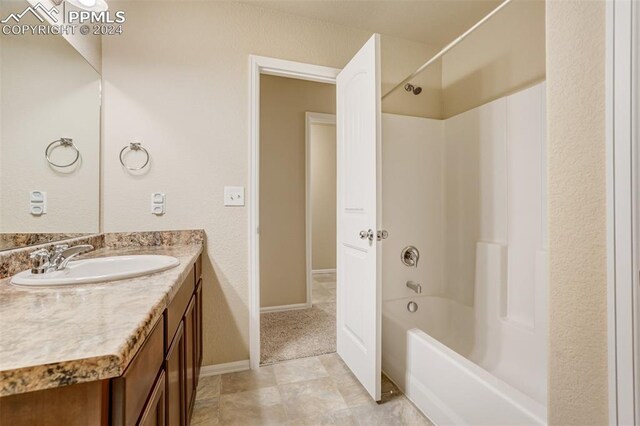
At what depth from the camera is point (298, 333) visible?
248 cm

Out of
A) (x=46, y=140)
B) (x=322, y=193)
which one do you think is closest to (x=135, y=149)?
(x=46, y=140)

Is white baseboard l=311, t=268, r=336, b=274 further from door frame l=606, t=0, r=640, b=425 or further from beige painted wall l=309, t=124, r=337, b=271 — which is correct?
door frame l=606, t=0, r=640, b=425

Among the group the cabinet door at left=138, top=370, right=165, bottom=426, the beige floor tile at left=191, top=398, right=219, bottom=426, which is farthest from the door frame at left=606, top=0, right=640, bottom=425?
the beige floor tile at left=191, top=398, right=219, bottom=426

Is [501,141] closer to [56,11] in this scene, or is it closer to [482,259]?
[482,259]

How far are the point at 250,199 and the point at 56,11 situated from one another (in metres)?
1.33

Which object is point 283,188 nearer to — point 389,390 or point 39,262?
point 389,390

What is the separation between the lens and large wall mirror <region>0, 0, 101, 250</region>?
1.09 m

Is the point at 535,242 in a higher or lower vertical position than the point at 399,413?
higher

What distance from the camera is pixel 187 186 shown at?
1.84m

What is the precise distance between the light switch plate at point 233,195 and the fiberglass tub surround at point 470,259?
105 centimetres

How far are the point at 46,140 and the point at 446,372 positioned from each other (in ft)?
7.01

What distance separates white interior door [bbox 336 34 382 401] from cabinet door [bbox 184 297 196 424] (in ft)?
3.03

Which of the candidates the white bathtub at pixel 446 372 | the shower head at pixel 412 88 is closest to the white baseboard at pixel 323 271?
the white bathtub at pixel 446 372

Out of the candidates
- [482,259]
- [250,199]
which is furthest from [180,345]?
[482,259]
